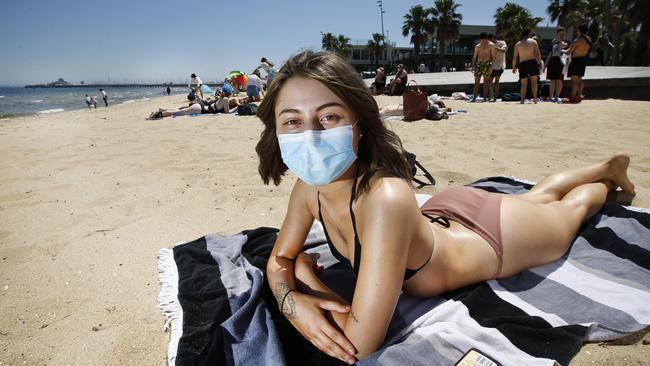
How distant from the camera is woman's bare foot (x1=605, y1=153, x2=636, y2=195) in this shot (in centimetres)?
266

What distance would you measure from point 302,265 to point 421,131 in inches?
205

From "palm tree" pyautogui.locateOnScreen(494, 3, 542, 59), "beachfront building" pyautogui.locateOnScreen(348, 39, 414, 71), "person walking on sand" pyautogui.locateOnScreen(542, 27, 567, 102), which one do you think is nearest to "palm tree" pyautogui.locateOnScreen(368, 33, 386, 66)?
"beachfront building" pyautogui.locateOnScreen(348, 39, 414, 71)

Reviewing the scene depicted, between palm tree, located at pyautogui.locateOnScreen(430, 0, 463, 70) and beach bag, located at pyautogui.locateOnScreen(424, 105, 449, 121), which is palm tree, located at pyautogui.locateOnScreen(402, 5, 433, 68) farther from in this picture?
beach bag, located at pyautogui.locateOnScreen(424, 105, 449, 121)

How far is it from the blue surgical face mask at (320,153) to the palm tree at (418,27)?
50.6 m

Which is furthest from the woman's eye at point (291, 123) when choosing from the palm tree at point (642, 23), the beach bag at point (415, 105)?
the palm tree at point (642, 23)

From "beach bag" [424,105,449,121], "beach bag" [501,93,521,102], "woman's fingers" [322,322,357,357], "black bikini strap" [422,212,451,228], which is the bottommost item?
"woman's fingers" [322,322,357,357]

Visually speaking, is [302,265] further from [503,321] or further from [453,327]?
[503,321]

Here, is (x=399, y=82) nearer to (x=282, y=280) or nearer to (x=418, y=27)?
(x=282, y=280)

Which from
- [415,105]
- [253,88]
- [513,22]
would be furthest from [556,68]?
[513,22]

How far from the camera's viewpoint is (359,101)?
1491mm

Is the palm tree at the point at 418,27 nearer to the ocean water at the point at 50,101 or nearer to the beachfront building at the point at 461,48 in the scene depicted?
the beachfront building at the point at 461,48

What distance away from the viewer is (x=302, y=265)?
1.90 meters

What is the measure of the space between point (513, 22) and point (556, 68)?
127 feet

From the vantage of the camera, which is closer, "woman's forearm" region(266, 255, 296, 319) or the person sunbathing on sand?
"woman's forearm" region(266, 255, 296, 319)
